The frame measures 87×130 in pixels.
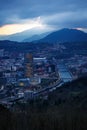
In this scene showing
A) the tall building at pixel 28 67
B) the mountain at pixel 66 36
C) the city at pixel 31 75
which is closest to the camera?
the city at pixel 31 75

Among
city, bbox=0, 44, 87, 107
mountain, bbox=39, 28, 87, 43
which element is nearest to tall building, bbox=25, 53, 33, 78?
city, bbox=0, 44, 87, 107

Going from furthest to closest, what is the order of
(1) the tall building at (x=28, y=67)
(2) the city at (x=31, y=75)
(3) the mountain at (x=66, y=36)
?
(3) the mountain at (x=66, y=36) < (1) the tall building at (x=28, y=67) < (2) the city at (x=31, y=75)

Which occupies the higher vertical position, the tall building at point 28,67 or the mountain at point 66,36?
the mountain at point 66,36

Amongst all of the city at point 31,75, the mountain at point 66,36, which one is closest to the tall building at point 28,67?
the city at point 31,75

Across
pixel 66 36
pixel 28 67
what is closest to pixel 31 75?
pixel 28 67

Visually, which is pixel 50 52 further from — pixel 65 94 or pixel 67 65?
pixel 65 94

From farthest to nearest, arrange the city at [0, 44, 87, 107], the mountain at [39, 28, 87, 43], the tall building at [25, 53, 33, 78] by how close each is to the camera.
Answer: the mountain at [39, 28, 87, 43] < the tall building at [25, 53, 33, 78] < the city at [0, 44, 87, 107]

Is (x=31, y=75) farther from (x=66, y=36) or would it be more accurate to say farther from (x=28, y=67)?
(x=66, y=36)

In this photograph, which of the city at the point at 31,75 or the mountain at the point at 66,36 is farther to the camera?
the mountain at the point at 66,36

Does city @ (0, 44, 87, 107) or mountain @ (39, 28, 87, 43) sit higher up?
mountain @ (39, 28, 87, 43)

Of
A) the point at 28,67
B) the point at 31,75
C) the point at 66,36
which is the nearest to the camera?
the point at 31,75

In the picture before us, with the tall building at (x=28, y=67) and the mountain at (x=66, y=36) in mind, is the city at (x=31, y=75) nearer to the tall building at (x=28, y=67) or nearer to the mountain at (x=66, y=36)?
the tall building at (x=28, y=67)

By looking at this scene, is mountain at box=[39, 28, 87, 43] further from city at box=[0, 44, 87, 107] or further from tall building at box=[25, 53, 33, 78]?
tall building at box=[25, 53, 33, 78]
